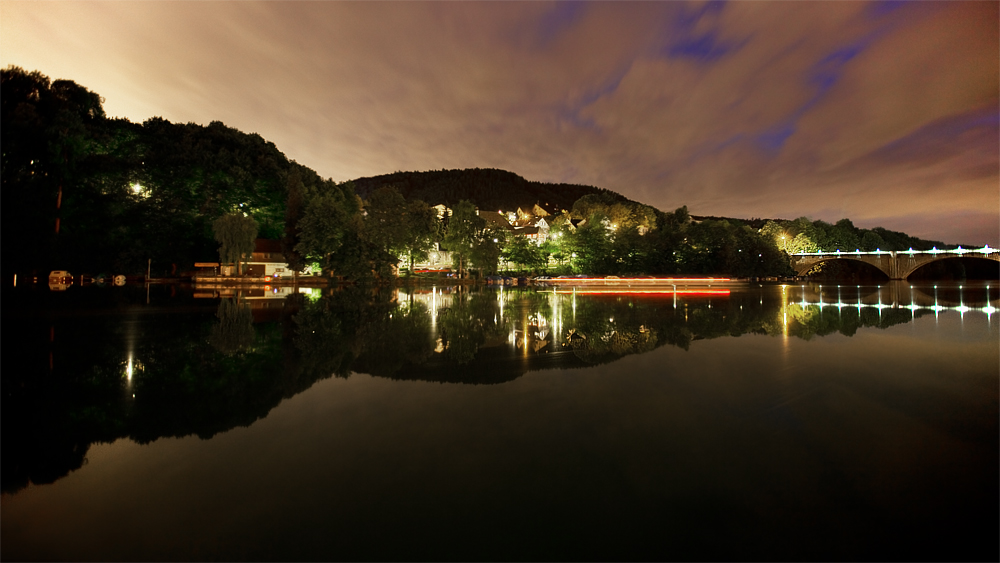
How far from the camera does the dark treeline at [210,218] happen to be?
152 feet

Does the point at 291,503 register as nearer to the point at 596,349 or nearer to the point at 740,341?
the point at 596,349

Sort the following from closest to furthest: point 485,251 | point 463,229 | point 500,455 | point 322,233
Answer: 1. point 500,455
2. point 322,233
3. point 485,251
4. point 463,229

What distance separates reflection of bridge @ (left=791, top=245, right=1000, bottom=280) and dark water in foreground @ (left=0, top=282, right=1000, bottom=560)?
332ft

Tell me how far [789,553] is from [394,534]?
2.57 metres

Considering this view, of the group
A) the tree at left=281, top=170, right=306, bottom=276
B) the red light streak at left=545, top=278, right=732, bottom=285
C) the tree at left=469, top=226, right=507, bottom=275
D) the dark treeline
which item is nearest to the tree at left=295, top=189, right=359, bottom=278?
the dark treeline

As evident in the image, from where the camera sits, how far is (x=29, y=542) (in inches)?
120

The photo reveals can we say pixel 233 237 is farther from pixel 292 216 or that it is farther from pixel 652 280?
pixel 652 280

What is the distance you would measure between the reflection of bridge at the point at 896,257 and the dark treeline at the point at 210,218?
1983 cm

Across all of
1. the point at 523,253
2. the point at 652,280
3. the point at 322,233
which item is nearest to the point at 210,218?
the point at 322,233

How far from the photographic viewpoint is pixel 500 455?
4309 millimetres

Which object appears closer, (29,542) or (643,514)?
(29,542)

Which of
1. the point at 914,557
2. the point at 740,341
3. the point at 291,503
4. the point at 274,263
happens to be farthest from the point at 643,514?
the point at 274,263

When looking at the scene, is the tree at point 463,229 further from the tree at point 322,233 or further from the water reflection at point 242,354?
the water reflection at point 242,354

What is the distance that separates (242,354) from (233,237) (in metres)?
47.9
